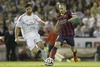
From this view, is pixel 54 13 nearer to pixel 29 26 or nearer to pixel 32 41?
pixel 29 26

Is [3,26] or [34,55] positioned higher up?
[3,26]

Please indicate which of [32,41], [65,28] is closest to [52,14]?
[65,28]

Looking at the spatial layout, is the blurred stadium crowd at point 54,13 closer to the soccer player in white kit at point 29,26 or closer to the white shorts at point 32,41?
the soccer player in white kit at point 29,26

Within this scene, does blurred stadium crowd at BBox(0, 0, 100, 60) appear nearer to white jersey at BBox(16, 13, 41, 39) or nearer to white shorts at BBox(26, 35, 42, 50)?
white jersey at BBox(16, 13, 41, 39)

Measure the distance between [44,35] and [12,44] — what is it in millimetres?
1848

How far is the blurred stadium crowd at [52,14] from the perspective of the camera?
992 inches

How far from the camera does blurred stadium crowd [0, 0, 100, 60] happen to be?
25203mm

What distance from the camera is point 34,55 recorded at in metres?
25.0

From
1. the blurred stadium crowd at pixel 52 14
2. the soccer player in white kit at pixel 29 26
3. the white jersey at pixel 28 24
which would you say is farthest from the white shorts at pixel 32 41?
the blurred stadium crowd at pixel 52 14

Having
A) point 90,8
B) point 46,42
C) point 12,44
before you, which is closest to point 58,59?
point 46,42

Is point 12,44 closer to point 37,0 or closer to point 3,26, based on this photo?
point 3,26

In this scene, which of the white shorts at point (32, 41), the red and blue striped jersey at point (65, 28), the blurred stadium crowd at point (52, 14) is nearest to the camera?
the white shorts at point (32, 41)

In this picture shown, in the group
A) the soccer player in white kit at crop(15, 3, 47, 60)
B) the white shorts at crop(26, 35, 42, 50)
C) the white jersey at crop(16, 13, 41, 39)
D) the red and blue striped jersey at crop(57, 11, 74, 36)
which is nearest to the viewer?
the white shorts at crop(26, 35, 42, 50)

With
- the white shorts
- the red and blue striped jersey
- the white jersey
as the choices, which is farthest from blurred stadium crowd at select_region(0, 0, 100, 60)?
the white shorts
